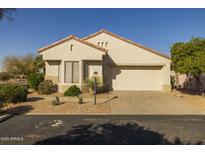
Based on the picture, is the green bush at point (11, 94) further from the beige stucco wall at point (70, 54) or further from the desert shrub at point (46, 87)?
the beige stucco wall at point (70, 54)

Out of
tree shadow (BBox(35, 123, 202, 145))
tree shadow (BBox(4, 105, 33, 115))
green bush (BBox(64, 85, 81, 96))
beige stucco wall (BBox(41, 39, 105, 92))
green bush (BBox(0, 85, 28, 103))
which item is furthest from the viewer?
beige stucco wall (BBox(41, 39, 105, 92))

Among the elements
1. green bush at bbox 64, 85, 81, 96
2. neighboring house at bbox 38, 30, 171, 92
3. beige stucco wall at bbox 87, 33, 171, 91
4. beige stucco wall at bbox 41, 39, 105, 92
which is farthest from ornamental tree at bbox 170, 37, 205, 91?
green bush at bbox 64, 85, 81, 96

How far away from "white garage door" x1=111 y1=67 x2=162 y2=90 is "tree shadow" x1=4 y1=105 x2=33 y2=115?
1083 cm

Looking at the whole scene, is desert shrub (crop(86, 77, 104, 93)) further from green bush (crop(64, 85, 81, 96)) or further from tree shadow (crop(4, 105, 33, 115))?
tree shadow (crop(4, 105, 33, 115))

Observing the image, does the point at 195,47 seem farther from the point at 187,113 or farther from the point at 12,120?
the point at 12,120

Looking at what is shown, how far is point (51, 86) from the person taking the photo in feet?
57.1

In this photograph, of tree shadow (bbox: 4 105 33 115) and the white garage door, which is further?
the white garage door

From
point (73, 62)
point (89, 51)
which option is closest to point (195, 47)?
point (89, 51)

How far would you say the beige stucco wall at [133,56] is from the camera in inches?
796

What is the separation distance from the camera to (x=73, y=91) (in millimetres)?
16141

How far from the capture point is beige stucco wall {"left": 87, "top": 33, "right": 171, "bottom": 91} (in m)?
20.2

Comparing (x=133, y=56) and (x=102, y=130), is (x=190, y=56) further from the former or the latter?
(x=102, y=130)

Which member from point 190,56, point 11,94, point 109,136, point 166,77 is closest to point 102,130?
point 109,136

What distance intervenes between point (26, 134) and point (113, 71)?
48.3ft
